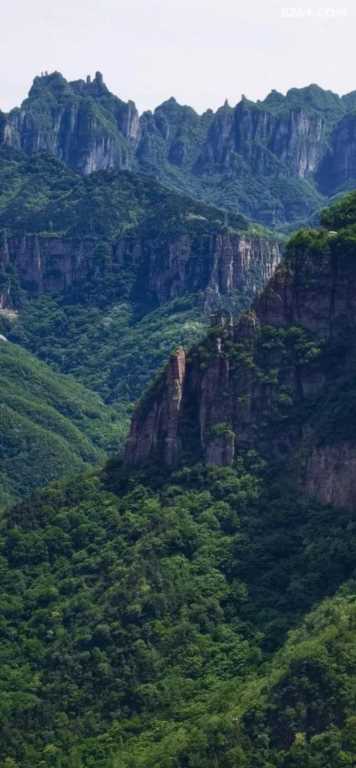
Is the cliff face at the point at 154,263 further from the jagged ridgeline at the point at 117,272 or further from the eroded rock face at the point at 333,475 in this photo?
the eroded rock face at the point at 333,475

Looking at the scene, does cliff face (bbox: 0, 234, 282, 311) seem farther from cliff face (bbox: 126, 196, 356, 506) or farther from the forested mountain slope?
cliff face (bbox: 126, 196, 356, 506)

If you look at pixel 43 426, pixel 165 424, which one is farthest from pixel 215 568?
pixel 43 426

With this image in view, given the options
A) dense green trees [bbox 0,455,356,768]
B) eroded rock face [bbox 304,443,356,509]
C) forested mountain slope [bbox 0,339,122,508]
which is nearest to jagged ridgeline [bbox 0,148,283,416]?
forested mountain slope [bbox 0,339,122,508]

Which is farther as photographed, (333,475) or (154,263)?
(154,263)

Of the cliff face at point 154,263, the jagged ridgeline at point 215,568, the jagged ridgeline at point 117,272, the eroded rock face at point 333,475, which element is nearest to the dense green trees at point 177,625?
the jagged ridgeline at point 215,568

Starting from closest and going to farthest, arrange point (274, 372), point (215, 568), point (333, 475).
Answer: point (215, 568), point (333, 475), point (274, 372)

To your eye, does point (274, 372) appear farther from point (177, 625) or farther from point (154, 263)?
point (154, 263)

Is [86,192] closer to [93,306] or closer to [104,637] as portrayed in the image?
[93,306]

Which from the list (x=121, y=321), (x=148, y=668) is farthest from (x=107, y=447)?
(x=148, y=668)
